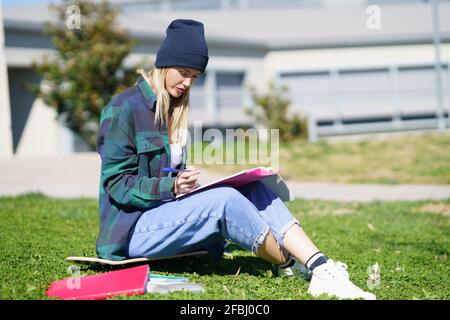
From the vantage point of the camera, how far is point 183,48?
3760 mm

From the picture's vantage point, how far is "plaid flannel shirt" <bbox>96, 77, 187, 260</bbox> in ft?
11.7

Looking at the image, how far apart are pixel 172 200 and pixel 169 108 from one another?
60 cm

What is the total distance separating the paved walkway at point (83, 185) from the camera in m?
8.38

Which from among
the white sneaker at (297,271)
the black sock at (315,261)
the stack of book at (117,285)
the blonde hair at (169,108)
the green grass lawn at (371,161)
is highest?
the blonde hair at (169,108)

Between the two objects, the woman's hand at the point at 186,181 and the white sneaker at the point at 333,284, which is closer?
the white sneaker at the point at 333,284

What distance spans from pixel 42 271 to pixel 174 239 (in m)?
0.90

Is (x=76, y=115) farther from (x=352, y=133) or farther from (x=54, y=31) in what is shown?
(x=352, y=133)

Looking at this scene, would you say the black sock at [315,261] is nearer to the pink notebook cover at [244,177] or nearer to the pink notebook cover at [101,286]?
the pink notebook cover at [244,177]

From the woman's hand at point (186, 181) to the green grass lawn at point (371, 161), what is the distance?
677cm

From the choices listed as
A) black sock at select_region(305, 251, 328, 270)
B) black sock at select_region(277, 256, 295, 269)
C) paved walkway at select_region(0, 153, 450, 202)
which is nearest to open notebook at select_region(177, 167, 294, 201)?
black sock at select_region(277, 256, 295, 269)

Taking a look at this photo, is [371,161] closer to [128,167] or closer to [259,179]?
[259,179]

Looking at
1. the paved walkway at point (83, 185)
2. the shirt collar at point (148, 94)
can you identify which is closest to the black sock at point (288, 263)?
the shirt collar at point (148, 94)

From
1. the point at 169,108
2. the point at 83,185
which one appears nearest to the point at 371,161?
the point at 83,185

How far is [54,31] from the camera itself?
40.7 ft
